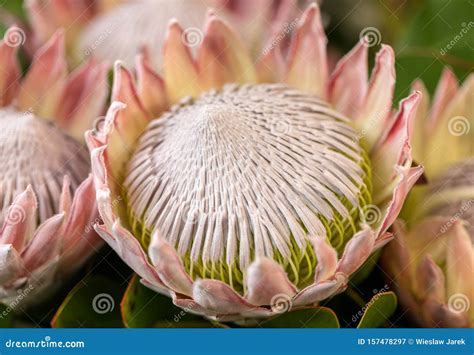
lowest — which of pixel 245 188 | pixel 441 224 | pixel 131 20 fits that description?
pixel 441 224

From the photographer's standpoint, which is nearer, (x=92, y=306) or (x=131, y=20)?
(x=92, y=306)

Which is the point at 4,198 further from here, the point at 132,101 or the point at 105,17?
the point at 105,17

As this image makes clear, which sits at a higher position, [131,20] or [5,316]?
[131,20]

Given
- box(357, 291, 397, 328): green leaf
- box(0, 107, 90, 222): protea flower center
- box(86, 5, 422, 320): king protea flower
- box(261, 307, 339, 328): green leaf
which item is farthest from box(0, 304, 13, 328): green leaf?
box(357, 291, 397, 328): green leaf

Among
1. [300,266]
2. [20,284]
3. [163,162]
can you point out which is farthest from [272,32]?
[20,284]

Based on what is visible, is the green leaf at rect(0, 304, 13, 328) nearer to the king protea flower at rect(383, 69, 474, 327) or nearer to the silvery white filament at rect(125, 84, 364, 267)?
the silvery white filament at rect(125, 84, 364, 267)

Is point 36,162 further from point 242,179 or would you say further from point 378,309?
point 378,309

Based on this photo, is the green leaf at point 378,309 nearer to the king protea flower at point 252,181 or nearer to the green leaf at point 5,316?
the king protea flower at point 252,181

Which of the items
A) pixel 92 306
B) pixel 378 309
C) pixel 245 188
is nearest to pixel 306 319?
pixel 378 309
